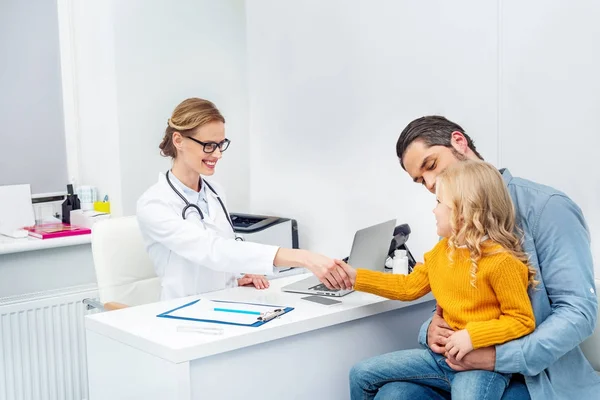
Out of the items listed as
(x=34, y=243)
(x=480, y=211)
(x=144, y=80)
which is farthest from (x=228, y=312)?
(x=144, y=80)

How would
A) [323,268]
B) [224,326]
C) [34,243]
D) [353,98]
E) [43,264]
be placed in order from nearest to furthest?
[224,326] → [323,268] → [353,98] → [34,243] → [43,264]

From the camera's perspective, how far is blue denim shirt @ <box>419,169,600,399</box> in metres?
1.66

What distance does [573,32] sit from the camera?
2104 mm

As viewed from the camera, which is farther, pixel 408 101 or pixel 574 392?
pixel 408 101

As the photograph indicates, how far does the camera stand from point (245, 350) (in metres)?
1.76

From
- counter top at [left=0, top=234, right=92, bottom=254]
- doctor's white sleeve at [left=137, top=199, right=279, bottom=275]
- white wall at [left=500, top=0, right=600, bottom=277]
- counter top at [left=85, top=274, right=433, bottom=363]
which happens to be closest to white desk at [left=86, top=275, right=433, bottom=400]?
counter top at [left=85, top=274, right=433, bottom=363]

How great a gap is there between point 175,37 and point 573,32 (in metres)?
2.08

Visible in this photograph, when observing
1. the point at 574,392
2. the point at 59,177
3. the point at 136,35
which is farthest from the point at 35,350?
the point at 574,392

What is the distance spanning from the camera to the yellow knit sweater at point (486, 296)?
1.66 meters

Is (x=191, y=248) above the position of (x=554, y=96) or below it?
below

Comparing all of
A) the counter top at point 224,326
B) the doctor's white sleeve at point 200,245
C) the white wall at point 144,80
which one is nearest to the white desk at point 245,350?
Answer: the counter top at point 224,326

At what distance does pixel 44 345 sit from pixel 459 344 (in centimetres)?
216

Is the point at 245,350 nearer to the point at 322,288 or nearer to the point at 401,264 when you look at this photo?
the point at 322,288

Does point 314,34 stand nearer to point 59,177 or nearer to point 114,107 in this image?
point 114,107
